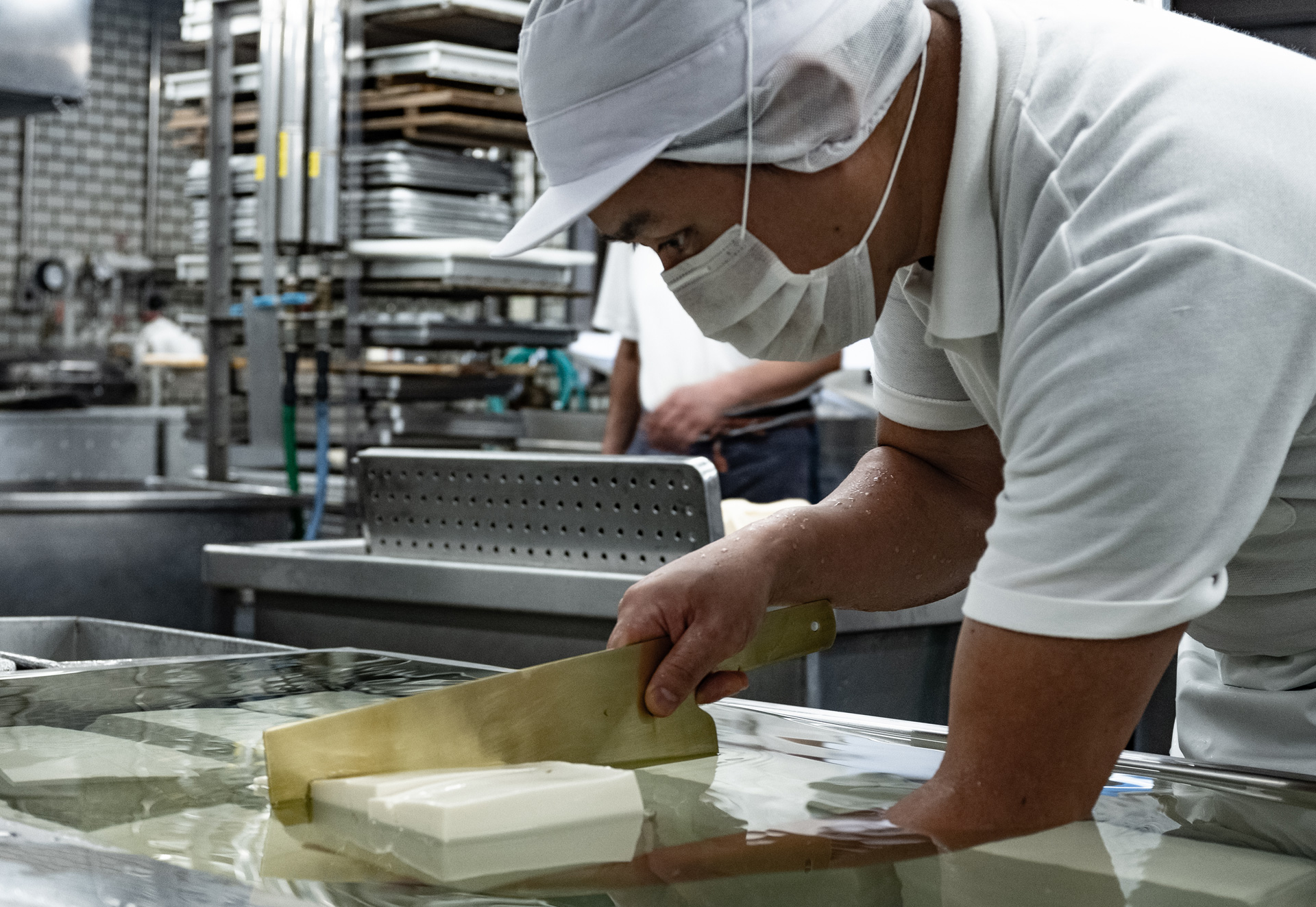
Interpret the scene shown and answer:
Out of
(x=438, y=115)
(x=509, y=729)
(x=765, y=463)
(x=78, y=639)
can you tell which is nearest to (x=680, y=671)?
(x=509, y=729)

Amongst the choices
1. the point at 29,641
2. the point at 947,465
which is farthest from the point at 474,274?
the point at 947,465

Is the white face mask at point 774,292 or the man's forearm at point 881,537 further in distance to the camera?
the man's forearm at point 881,537

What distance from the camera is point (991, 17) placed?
95 centimetres

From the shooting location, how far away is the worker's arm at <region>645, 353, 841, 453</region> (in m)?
2.91

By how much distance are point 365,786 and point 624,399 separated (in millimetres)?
2430

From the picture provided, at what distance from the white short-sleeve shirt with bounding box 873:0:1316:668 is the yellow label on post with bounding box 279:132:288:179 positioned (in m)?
3.24

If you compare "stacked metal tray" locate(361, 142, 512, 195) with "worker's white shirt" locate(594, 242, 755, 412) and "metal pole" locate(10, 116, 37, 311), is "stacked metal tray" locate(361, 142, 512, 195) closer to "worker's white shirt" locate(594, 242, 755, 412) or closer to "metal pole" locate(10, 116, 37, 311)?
"worker's white shirt" locate(594, 242, 755, 412)

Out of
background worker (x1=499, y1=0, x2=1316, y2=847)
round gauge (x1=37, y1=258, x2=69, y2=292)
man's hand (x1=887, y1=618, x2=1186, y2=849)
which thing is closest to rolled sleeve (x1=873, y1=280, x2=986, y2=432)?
background worker (x1=499, y1=0, x2=1316, y2=847)

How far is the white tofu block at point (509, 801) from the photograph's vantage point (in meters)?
0.88

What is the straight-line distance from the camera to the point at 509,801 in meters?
0.90

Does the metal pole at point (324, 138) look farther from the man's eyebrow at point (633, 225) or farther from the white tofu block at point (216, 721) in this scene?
the man's eyebrow at point (633, 225)

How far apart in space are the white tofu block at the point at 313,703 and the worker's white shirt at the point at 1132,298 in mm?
629

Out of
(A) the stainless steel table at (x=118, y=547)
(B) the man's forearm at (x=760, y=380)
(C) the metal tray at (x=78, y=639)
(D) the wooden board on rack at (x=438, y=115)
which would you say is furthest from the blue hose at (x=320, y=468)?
(C) the metal tray at (x=78, y=639)

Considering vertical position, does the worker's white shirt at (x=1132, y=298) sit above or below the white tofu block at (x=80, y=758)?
above
